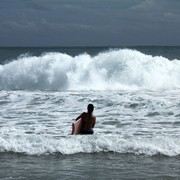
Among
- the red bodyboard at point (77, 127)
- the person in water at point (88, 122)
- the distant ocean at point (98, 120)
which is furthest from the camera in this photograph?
the person in water at point (88, 122)

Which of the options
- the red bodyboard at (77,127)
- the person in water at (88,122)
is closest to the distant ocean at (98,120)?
the red bodyboard at (77,127)

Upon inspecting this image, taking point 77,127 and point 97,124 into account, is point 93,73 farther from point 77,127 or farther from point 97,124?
point 77,127

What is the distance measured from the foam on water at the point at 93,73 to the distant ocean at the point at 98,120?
59 mm

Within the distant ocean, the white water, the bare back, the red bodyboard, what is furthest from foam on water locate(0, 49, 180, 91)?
the red bodyboard

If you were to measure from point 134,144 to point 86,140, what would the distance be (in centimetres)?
119

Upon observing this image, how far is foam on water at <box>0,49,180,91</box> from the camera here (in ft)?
84.2

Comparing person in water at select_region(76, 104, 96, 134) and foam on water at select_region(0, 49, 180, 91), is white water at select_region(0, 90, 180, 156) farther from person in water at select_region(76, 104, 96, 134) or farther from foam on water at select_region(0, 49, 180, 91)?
foam on water at select_region(0, 49, 180, 91)

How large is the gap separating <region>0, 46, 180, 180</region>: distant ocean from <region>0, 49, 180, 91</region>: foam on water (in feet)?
0.19

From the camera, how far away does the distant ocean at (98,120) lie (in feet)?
29.8

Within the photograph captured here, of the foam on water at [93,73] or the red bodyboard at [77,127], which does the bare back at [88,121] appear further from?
the foam on water at [93,73]

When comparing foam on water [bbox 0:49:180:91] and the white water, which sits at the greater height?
foam on water [bbox 0:49:180:91]

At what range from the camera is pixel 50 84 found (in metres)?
26.5

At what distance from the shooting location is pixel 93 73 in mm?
27859

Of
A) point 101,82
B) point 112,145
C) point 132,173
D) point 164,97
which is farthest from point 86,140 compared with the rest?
point 101,82
